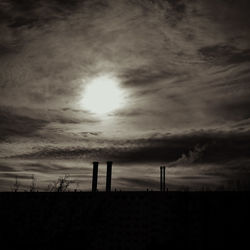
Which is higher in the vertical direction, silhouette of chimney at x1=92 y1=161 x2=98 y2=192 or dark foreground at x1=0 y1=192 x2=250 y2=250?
silhouette of chimney at x1=92 y1=161 x2=98 y2=192

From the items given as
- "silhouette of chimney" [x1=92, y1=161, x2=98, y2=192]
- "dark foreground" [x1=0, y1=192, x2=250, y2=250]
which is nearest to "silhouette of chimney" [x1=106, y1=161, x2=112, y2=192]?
"silhouette of chimney" [x1=92, y1=161, x2=98, y2=192]

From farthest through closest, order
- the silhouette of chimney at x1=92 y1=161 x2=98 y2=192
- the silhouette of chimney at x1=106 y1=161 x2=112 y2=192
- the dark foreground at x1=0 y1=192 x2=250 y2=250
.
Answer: the silhouette of chimney at x1=92 y1=161 x2=98 y2=192
the silhouette of chimney at x1=106 y1=161 x2=112 y2=192
the dark foreground at x1=0 y1=192 x2=250 y2=250

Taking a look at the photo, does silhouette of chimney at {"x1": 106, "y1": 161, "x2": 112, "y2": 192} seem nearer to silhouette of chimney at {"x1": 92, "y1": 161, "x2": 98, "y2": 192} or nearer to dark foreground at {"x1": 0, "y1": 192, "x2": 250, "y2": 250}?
silhouette of chimney at {"x1": 92, "y1": 161, "x2": 98, "y2": 192}

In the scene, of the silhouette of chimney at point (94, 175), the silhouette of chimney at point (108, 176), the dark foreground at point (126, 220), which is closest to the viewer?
the dark foreground at point (126, 220)

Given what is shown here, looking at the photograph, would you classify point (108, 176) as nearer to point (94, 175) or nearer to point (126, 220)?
point (94, 175)

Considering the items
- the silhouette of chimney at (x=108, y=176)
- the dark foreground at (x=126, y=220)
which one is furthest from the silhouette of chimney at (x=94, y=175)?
the dark foreground at (x=126, y=220)

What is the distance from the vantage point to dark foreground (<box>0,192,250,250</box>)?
37.1 ft

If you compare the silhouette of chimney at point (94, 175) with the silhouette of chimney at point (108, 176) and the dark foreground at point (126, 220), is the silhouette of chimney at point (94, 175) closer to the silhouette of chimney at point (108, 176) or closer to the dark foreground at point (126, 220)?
the silhouette of chimney at point (108, 176)

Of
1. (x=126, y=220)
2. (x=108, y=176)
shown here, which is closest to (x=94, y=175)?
(x=108, y=176)

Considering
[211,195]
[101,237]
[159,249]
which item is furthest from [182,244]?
[101,237]

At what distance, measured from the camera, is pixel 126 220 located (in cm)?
1303

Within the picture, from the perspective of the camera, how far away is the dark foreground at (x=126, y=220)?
1132 centimetres

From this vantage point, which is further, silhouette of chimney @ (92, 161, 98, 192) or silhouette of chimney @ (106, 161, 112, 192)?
silhouette of chimney @ (92, 161, 98, 192)

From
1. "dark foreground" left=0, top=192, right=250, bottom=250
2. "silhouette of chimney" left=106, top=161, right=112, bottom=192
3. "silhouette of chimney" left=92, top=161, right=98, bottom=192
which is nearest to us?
"dark foreground" left=0, top=192, right=250, bottom=250
